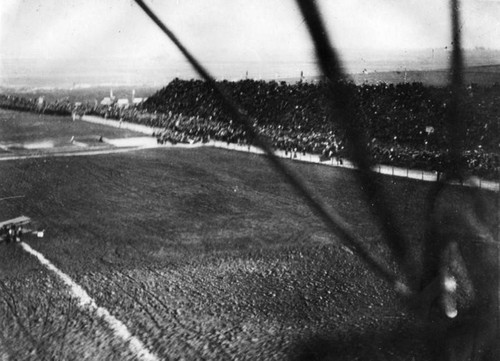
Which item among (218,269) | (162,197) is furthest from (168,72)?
(218,269)

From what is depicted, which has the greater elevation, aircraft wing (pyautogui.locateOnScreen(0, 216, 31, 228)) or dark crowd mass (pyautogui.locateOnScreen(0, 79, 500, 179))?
dark crowd mass (pyautogui.locateOnScreen(0, 79, 500, 179))

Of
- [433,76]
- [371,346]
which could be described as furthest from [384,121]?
[371,346]

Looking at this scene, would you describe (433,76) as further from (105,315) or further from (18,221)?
(18,221)

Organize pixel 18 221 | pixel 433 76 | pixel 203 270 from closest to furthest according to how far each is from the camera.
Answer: pixel 203 270 → pixel 18 221 → pixel 433 76

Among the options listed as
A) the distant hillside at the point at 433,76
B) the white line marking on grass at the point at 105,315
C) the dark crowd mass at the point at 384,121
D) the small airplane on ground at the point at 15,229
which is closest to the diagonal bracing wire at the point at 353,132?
the dark crowd mass at the point at 384,121

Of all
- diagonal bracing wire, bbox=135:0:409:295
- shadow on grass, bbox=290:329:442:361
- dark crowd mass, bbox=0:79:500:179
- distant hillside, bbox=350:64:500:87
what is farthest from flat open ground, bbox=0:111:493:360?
distant hillside, bbox=350:64:500:87

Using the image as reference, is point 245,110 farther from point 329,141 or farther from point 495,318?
point 495,318

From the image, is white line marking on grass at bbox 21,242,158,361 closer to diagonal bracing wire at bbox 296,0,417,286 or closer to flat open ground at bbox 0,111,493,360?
flat open ground at bbox 0,111,493,360

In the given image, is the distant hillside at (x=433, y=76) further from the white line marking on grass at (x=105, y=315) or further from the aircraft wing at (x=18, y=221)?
the aircraft wing at (x=18, y=221)
